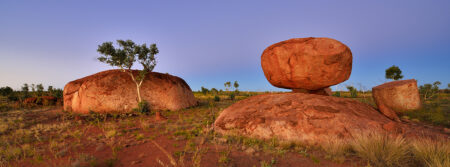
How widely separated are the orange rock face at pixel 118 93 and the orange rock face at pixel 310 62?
8.31m

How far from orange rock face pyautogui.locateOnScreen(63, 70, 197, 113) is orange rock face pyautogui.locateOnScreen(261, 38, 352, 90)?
27.3ft

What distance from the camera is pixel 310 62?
8047 mm

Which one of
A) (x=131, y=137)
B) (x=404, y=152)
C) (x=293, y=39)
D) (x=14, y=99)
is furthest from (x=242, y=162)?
(x=14, y=99)

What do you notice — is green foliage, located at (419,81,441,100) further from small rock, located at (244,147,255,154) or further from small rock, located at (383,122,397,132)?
small rock, located at (244,147,255,154)

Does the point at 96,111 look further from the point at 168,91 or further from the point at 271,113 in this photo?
the point at 271,113

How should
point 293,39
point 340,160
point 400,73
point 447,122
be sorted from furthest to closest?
1. point 400,73
2. point 293,39
3. point 447,122
4. point 340,160

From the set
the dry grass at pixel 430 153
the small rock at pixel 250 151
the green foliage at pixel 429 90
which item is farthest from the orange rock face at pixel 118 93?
the green foliage at pixel 429 90

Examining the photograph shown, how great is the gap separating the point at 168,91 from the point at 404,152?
12.9 meters

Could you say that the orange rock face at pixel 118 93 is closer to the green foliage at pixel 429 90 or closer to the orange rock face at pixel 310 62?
the orange rock face at pixel 310 62

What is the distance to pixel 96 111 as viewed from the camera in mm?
12414

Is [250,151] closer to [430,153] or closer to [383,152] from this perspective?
[383,152]

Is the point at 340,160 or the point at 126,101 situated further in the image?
the point at 126,101

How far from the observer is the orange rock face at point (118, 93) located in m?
12.6

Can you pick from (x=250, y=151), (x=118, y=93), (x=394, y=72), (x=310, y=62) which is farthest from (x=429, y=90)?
(x=118, y=93)
